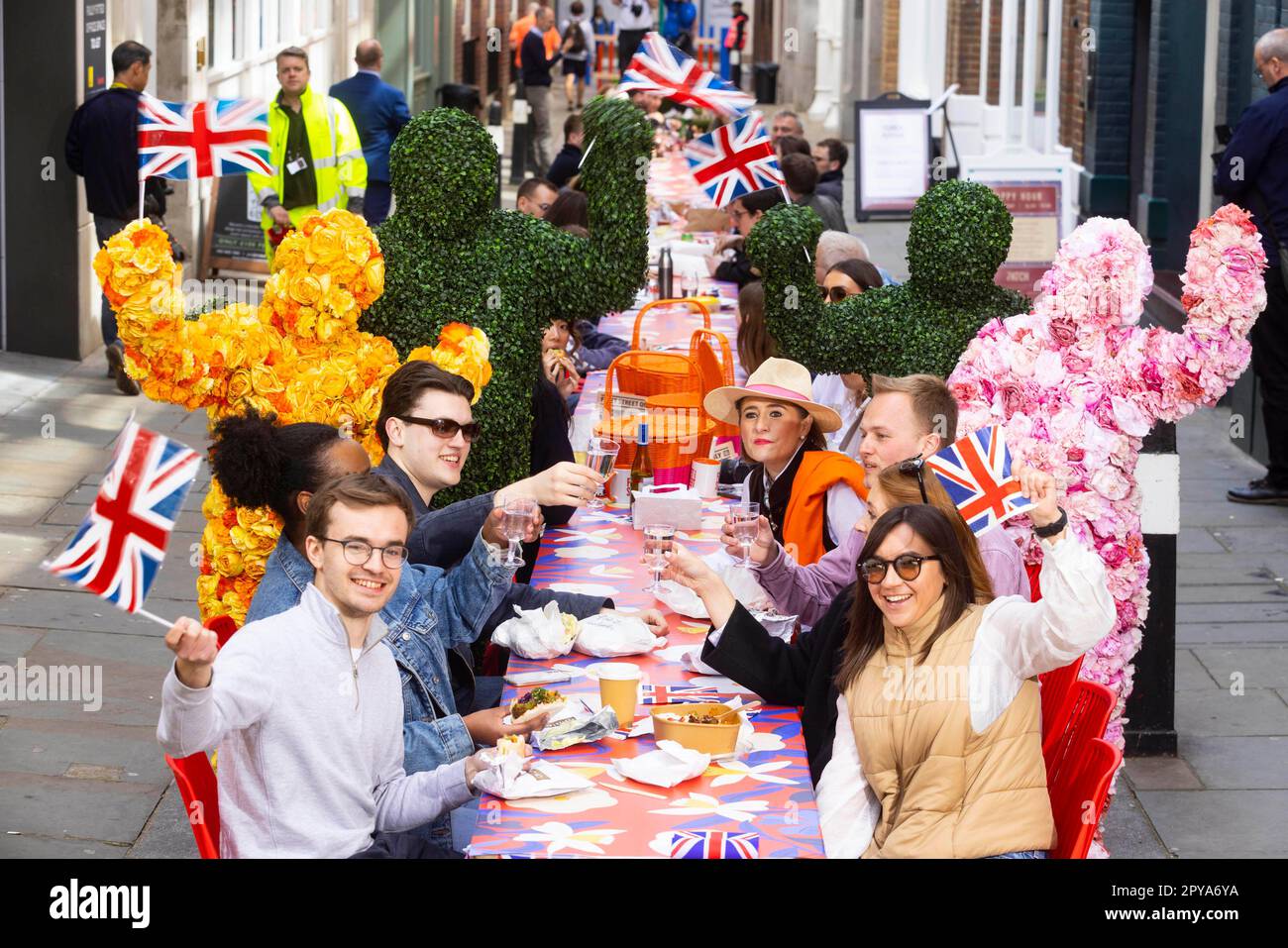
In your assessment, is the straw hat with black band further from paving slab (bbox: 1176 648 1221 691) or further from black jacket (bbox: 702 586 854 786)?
paving slab (bbox: 1176 648 1221 691)

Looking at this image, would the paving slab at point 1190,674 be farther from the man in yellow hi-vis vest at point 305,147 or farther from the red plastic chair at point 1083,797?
the man in yellow hi-vis vest at point 305,147

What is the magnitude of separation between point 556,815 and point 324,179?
861cm

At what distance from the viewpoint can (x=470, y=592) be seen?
4.84m

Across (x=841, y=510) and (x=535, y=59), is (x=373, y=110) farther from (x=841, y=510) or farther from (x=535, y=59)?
(x=535, y=59)

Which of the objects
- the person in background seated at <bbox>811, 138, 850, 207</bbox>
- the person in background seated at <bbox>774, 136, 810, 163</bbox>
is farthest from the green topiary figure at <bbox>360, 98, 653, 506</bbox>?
the person in background seated at <bbox>811, 138, 850, 207</bbox>

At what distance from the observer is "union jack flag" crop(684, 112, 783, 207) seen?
8.51 meters

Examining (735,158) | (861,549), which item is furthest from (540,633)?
(735,158)

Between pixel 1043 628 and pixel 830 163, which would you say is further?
pixel 830 163

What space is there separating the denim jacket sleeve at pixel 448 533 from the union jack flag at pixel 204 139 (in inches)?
78.5

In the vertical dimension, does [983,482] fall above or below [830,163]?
below

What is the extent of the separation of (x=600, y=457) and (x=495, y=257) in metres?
0.97

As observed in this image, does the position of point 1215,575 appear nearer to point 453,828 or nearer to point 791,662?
point 791,662

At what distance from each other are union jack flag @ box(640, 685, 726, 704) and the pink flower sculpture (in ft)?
4.61
